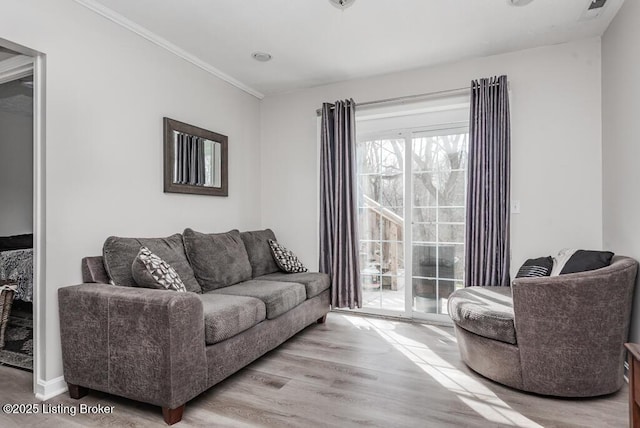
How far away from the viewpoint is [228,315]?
7.47 ft

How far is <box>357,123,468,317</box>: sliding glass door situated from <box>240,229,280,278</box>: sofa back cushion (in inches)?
40.3

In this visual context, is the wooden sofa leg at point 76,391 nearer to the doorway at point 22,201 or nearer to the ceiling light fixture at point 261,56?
the doorway at point 22,201

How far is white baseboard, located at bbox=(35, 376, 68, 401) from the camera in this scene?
2.20 m

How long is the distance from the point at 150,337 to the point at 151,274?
0.47 meters

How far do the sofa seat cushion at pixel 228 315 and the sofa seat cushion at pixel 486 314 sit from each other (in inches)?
54.5

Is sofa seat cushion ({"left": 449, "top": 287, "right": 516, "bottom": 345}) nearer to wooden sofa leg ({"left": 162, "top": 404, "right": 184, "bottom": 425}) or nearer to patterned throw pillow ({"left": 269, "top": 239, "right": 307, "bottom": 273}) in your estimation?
patterned throw pillow ({"left": 269, "top": 239, "right": 307, "bottom": 273})

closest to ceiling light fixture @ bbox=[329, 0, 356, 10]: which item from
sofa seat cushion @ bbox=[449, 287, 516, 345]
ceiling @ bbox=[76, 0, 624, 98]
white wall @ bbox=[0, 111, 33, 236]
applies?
ceiling @ bbox=[76, 0, 624, 98]

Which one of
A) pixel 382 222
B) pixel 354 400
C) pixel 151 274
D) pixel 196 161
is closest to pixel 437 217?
pixel 382 222

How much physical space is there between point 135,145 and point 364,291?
2.68 m

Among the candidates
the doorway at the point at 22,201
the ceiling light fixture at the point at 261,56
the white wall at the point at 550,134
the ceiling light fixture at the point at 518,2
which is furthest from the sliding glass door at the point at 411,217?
the doorway at the point at 22,201

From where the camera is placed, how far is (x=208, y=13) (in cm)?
262

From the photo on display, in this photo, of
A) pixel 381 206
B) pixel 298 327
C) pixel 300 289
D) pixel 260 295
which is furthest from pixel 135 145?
pixel 381 206

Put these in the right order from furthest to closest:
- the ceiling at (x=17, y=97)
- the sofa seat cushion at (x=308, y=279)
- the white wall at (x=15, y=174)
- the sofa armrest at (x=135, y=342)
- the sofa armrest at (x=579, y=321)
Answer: the white wall at (x=15, y=174), the ceiling at (x=17, y=97), the sofa seat cushion at (x=308, y=279), the sofa armrest at (x=579, y=321), the sofa armrest at (x=135, y=342)

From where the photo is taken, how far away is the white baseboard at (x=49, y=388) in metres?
2.20
